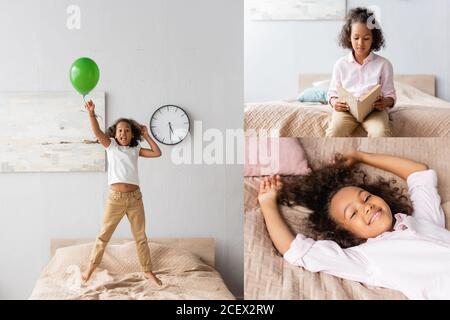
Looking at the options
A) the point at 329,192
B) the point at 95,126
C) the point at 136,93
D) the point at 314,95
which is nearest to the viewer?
the point at 329,192

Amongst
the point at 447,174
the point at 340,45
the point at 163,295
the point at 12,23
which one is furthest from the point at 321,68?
the point at 12,23

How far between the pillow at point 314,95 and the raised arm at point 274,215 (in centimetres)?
36

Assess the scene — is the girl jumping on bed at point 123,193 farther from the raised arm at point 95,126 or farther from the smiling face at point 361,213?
the smiling face at point 361,213

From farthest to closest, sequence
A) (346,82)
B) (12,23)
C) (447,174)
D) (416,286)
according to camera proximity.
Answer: (12,23), (346,82), (447,174), (416,286)

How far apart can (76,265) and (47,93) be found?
88 cm

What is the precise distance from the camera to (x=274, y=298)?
179cm

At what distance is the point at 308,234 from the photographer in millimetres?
1859

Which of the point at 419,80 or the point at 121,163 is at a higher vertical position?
the point at 419,80

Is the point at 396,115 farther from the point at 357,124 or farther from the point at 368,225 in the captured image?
the point at 368,225

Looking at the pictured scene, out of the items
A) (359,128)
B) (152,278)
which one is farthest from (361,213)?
(152,278)

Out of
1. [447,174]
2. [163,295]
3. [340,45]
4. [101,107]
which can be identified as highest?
[340,45]

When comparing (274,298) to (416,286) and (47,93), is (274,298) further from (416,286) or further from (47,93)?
(47,93)

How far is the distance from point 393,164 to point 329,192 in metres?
0.23

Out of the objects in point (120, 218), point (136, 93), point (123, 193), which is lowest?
point (120, 218)
